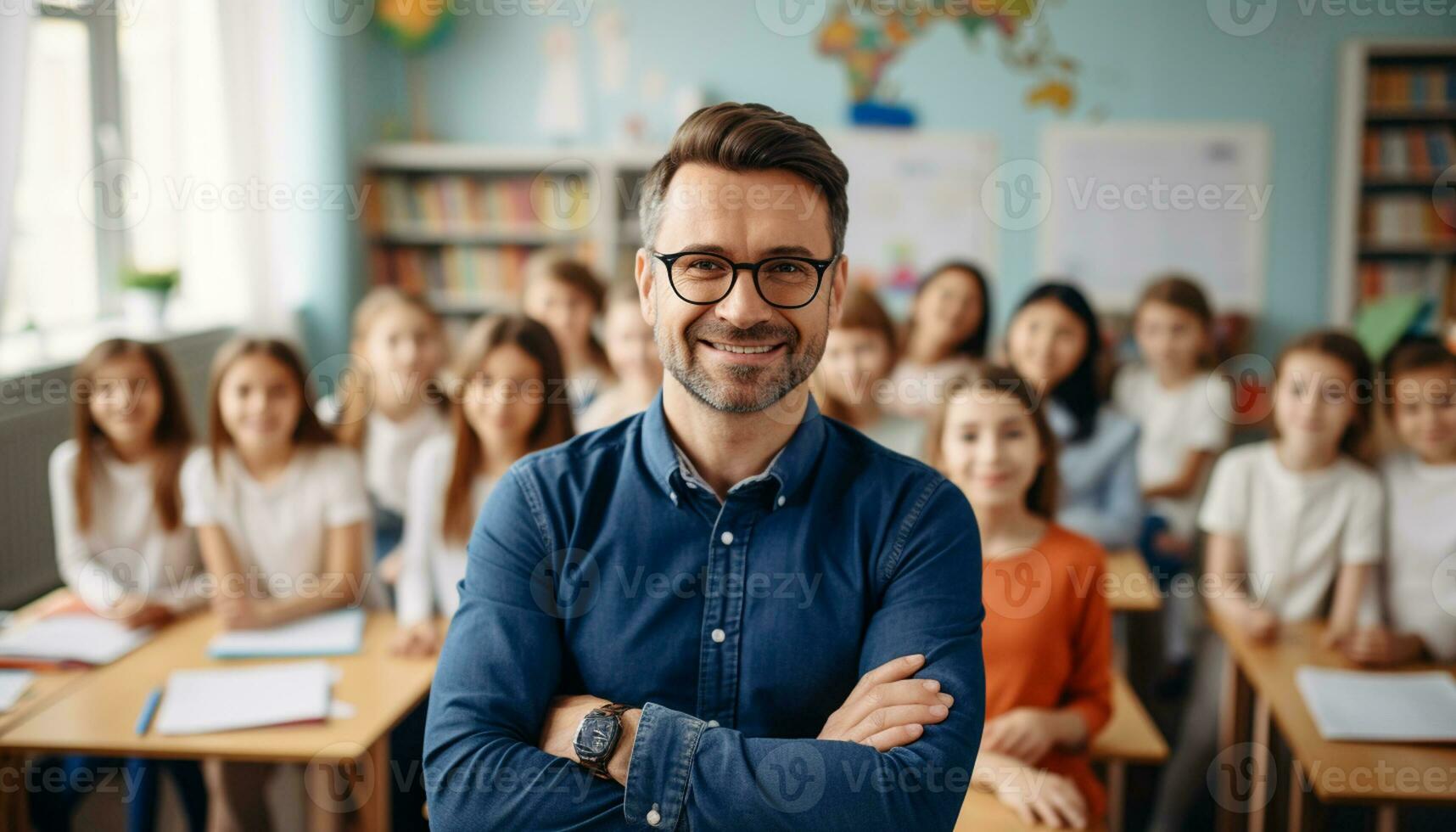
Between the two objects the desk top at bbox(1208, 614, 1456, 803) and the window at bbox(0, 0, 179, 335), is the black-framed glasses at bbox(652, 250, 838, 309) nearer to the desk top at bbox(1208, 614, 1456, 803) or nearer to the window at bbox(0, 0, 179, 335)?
the desk top at bbox(1208, 614, 1456, 803)

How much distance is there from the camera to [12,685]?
225 centimetres

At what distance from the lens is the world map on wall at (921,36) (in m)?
5.72

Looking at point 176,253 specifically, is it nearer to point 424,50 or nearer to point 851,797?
point 424,50

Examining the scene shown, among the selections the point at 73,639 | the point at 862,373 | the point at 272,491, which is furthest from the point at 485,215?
the point at 73,639

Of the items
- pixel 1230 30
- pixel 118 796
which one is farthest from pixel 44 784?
pixel 1230 30

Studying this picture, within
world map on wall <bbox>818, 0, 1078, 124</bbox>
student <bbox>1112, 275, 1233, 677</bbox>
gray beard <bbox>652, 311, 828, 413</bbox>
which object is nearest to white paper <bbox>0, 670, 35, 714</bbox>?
gray beard <bbox>652, 311, 828, 413</bbox>

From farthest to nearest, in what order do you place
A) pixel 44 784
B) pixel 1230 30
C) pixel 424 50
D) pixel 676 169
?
1. pixel 424 50
2. pixel 1230 30
3. pixel 44 784
4. pixel 676 169

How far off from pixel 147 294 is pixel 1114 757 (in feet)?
12.6

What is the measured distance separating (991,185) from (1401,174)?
185 centimetres

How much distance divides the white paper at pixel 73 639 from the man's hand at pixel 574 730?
4.52 feet

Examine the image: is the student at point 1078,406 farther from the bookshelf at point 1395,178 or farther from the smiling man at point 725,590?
the bookshelf at point 1395,178

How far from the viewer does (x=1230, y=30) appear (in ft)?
18.4

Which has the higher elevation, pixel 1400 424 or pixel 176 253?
pixel 176 253

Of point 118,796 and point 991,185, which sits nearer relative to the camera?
point 118,796
